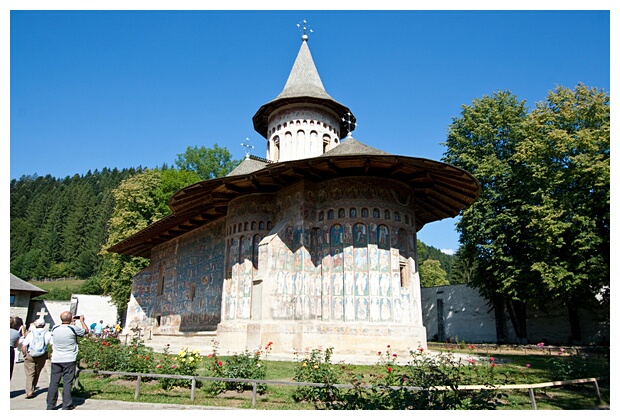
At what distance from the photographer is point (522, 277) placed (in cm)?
2052

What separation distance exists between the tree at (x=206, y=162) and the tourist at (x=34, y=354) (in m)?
31.1

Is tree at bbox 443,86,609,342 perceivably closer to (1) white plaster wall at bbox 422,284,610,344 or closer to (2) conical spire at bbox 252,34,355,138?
(1) white plaster wall at bbox 422,284,610,344

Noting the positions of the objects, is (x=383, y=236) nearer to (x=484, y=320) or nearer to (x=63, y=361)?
(x=63, y=361)

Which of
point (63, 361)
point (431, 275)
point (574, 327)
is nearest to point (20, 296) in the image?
point (63, 361)

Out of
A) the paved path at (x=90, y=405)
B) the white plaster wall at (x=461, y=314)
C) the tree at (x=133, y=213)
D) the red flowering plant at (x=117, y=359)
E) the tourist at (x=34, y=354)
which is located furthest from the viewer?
the tree at (x=133, y=213)

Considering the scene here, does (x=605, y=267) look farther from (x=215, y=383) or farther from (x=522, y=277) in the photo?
(x=215, y=383)

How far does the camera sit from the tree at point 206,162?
3812cm

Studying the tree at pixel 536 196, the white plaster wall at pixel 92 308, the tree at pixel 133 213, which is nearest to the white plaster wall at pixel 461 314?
the tree at pixel 536 196

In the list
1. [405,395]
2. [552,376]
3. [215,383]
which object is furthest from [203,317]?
[405,395]

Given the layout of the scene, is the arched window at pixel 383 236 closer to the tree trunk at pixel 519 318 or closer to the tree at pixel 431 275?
the tree trunk at pixel 519 318

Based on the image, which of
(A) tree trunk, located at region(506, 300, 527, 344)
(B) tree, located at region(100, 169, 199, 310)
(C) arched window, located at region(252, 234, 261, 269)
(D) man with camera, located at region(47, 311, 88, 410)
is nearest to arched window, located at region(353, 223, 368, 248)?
(C) arched window, located at region(252, 234, 261, 269)

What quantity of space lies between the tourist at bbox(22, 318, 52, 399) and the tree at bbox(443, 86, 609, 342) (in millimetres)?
17915

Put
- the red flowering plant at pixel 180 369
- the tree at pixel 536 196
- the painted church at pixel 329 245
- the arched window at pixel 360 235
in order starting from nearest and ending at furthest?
1. the red flowering plant at pixel 180 369
2. the painted church at pixel 329 245
3. the arched window at pixel 360 235
4. the tree at pixel 536 196

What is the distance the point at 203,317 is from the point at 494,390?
17.5m
